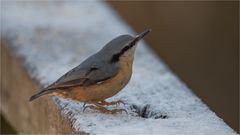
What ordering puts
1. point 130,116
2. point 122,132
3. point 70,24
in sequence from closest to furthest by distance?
point 122,132
point 130,116
point 70,24

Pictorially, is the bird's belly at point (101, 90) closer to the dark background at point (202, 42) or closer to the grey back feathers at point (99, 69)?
the grey back feathers at point (99, 69)

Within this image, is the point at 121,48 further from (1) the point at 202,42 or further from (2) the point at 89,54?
(1) the point at 202,42

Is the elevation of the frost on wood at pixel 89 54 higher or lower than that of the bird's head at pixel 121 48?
lower

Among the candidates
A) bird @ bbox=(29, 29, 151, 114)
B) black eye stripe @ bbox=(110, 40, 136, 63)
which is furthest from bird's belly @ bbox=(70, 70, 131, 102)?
black eye stripe @ bbox=(110, 40, 136, 63)

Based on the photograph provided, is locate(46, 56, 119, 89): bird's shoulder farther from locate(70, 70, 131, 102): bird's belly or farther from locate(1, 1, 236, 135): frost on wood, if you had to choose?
locate(1, 1, 236, 135): frost on wood

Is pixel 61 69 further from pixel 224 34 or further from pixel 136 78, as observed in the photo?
pixel 224 34

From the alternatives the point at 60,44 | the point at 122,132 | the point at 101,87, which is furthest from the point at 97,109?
the point at 60,44

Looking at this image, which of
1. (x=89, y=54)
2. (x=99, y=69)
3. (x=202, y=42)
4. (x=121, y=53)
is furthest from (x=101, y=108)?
(x=202, y=42)

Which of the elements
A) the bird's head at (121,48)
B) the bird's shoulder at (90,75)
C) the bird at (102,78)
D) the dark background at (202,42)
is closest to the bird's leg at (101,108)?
the bird at (102,78)
